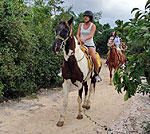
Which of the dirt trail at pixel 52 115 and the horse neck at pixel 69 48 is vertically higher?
the horse neck at pixel 69 48

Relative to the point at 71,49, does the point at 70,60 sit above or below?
below

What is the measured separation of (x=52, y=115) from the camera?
5.66 m

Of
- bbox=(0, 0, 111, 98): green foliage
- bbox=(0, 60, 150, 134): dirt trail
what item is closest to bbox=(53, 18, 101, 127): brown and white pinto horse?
bbox=(0, 60, 150, 134): dirt trail

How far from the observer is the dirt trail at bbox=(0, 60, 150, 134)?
4.72 m

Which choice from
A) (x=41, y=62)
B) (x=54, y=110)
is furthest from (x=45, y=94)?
(x=54, y=110)

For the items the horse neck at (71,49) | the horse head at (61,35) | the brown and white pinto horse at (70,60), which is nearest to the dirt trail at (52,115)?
the brown and white pinto horse at (70,60)

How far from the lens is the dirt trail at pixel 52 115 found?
4.72 meters

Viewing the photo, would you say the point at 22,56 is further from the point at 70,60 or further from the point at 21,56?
the point at 70,60

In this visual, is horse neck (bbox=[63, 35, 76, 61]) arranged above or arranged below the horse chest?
above

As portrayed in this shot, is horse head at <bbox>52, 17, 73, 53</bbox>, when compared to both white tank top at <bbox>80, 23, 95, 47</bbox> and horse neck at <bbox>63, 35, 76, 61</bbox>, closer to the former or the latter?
horse neck at <bbox>63, 35, 76, 61</bbox>

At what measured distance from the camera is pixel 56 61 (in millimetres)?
8898

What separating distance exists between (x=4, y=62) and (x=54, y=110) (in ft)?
6.75

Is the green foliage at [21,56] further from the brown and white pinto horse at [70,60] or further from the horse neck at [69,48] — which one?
the horse neck at [69,48]

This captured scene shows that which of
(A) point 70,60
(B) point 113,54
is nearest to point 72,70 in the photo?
(A) point 70,60
